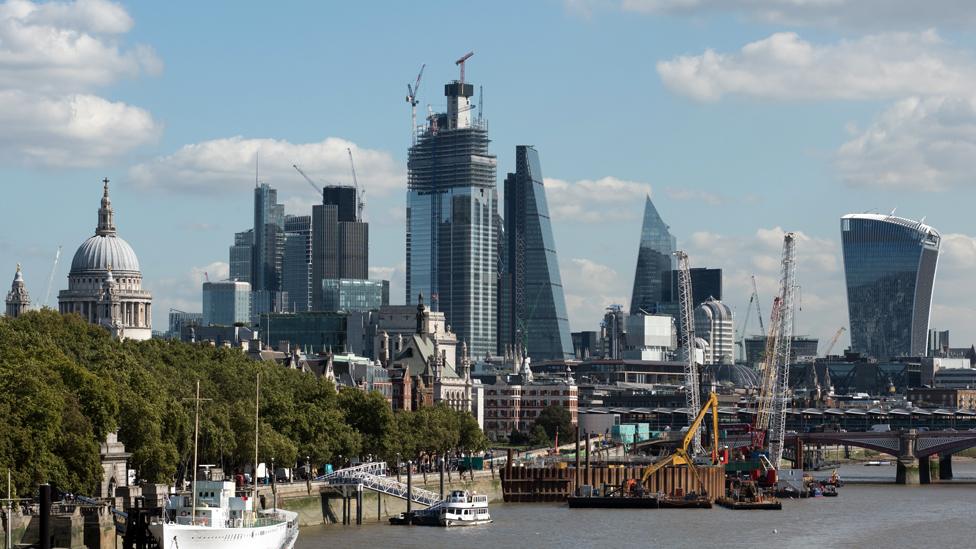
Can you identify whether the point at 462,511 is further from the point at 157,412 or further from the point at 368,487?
the point at 157,412

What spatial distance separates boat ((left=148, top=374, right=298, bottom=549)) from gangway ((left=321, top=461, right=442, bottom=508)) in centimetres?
2586

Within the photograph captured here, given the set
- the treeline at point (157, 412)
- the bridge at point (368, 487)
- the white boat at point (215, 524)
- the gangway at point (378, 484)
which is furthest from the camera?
the gangway at point (378, 484)

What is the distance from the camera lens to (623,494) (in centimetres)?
14688

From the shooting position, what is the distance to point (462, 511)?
117m

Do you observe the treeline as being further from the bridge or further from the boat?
the boat

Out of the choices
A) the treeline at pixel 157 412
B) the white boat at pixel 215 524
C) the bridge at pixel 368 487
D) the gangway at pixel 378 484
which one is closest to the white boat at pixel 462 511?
the bridge at pixel 368 487

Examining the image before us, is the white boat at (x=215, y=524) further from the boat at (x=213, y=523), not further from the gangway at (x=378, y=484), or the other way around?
the gangway at (x=378, y=484)

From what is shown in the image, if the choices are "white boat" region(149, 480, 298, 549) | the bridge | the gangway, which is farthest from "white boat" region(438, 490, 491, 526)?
"white boat" region(149, 480, 298, 549)

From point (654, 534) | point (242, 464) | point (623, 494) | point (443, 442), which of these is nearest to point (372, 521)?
point (242, 464)

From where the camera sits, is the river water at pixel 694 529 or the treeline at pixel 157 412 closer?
the treeline at pixel 157 412

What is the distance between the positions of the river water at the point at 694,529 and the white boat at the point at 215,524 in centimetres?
861

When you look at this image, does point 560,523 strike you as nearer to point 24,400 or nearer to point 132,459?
point 132,459

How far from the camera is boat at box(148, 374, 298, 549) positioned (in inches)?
3209

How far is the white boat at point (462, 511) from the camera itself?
4545 inches
